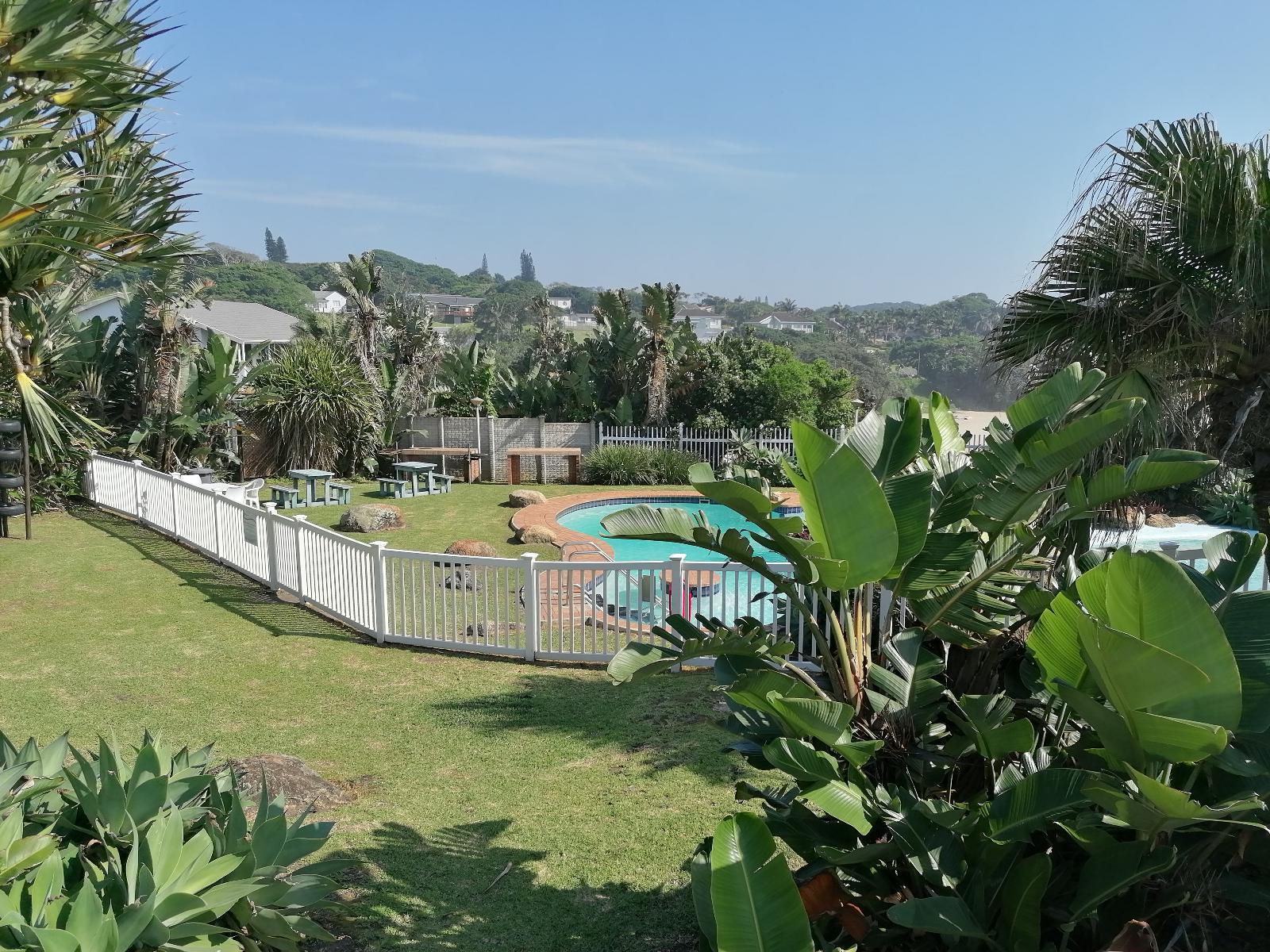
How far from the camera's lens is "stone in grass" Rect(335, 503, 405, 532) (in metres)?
16.1

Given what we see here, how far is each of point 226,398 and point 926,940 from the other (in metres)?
17.9

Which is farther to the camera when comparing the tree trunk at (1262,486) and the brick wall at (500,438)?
the brick wall at (500,438)

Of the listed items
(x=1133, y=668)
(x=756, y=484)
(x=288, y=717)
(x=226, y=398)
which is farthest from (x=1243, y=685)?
(x=226, y=398)

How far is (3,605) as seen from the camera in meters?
10.4

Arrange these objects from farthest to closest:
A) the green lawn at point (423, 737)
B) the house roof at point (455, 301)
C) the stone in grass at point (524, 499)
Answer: the house roof at point (455, 301) → the stone in grass at point (524, 499) → the green lawn at point (423, 737)

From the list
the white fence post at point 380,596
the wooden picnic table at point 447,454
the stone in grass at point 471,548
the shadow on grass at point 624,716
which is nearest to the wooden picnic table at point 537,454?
the wooden picnic table at point 447,454

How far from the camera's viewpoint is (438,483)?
2145 centimetres

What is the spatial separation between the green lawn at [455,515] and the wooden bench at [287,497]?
1.81 feet

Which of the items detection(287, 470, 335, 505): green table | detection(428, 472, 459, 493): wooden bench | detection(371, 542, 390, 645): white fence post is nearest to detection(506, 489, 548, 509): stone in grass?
detection(428, 472, 459, 493): wooden bench

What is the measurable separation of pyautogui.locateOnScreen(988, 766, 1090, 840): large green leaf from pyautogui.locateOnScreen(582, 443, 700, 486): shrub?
19621mm

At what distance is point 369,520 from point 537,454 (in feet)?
24.0

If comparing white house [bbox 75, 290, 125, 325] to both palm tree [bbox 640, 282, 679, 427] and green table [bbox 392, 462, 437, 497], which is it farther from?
palm tree [bbox 640, 282, 679, 427]

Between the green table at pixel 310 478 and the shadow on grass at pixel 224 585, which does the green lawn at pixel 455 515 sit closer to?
the green table at pixel 310 478

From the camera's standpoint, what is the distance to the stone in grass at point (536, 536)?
51.0 ft
